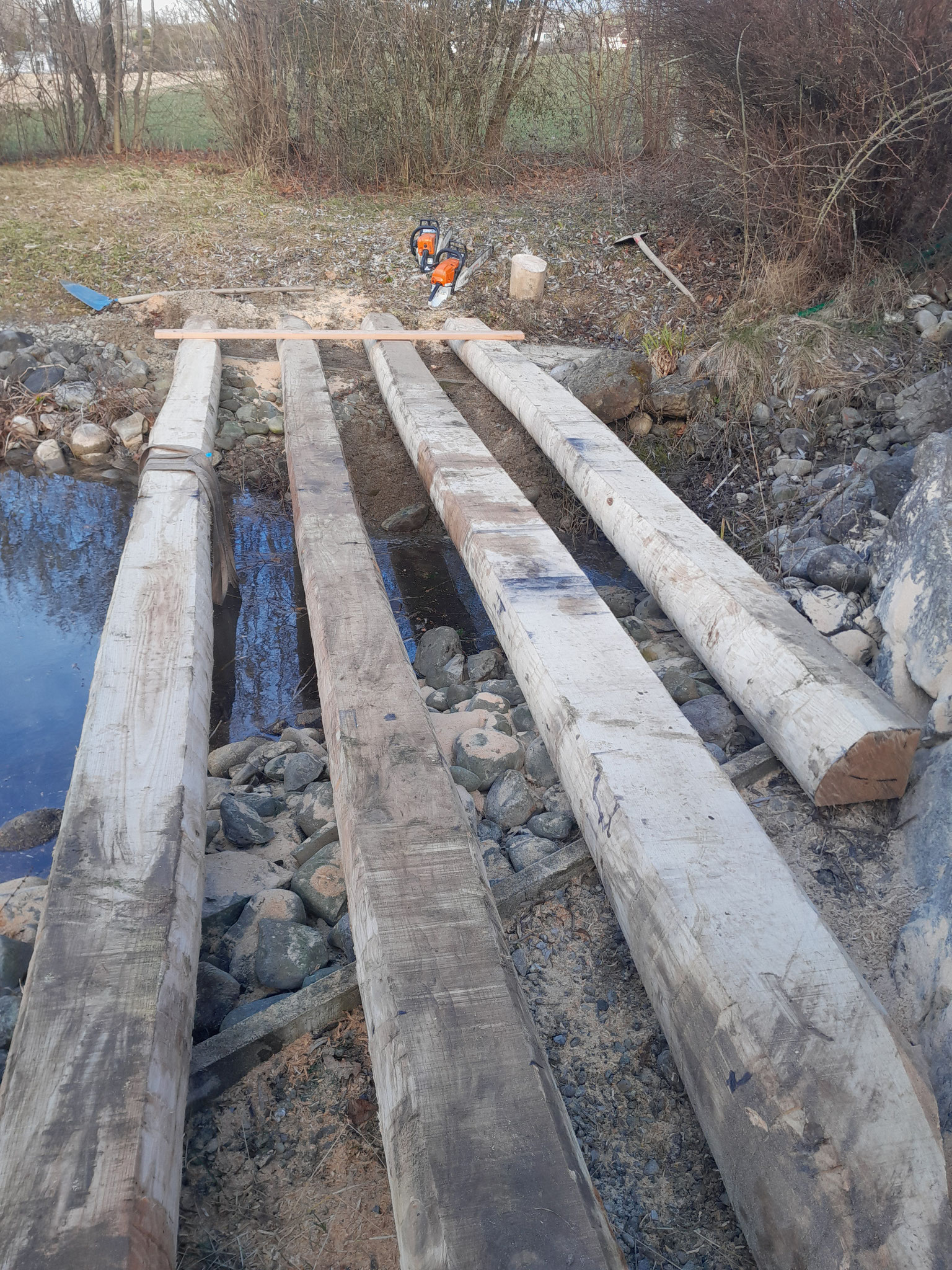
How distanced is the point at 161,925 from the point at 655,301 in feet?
20.7

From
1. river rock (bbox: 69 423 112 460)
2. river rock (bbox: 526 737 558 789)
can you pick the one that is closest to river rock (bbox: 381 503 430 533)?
river rock (bbox: 69 423 112 460)

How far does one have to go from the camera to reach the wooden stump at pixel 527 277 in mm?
A: 6840

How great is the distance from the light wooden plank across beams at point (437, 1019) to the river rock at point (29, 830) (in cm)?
104

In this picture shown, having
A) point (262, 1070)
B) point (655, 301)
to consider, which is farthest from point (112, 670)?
point (655, 301)

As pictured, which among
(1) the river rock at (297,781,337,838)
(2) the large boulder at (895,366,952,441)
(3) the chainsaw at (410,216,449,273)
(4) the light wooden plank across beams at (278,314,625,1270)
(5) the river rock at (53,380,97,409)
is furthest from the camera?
(3) the chainsaw at (410,216,449,273)

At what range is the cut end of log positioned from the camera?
2.04 meters

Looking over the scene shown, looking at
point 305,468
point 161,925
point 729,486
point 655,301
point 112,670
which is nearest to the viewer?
point 161,925

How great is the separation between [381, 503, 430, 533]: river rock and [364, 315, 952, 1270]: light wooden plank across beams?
6.52ft

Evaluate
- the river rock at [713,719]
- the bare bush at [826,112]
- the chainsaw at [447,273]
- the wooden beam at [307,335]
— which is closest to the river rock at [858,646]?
the river rock at [713,719]

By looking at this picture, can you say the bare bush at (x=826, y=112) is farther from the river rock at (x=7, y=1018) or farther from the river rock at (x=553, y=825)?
the river rock at (x=7, y=1018)

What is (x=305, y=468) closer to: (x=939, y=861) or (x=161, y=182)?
(x=939, y=861)

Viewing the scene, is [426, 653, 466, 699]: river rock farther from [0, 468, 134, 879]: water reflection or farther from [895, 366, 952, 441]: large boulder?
[895, 366, 952, 441]: large boulder

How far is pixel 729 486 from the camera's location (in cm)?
441

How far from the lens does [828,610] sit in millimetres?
2943
